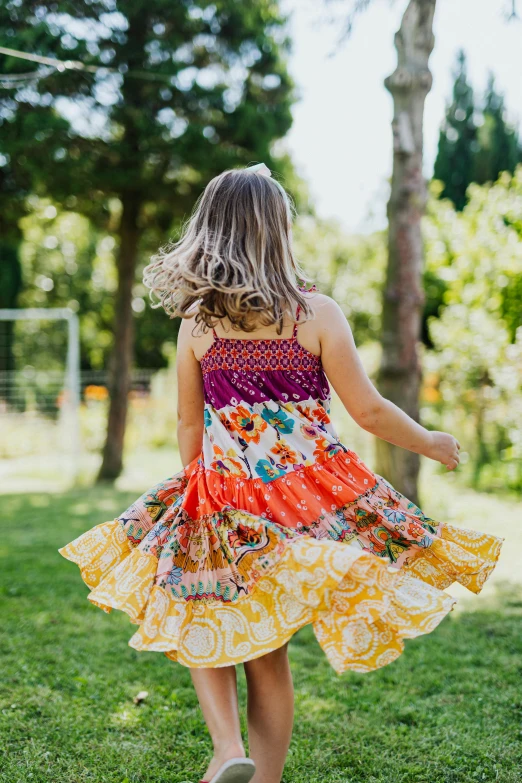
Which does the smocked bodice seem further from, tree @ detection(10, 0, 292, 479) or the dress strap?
tree @ detection(10, 0, 292, 479)

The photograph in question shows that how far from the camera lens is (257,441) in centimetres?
194

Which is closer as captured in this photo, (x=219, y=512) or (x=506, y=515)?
(x=219, y=512)

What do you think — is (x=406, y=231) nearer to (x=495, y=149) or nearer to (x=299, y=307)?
(x=299, y=307)

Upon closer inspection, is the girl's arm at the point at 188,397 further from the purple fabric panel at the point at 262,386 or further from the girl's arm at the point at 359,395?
the girl's arm at the point at 359,395

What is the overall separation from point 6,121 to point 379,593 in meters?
7.53

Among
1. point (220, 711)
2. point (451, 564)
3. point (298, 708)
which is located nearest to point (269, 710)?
point (220, 711)

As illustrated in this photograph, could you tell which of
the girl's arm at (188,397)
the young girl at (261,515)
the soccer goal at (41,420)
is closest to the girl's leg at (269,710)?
the young girl at (261,515)

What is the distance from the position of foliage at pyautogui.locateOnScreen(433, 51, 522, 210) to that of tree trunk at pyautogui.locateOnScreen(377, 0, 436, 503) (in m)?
18.3

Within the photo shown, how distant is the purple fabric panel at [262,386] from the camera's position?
1.94 metres

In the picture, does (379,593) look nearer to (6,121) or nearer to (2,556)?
(2,556)

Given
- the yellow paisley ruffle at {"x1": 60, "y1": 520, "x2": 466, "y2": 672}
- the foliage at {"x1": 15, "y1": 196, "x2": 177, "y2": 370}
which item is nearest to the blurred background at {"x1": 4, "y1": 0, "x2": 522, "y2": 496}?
the yellow paisley ruffle at {"x1": 60, "y1": 520, "x2": 466, "y2": 672}

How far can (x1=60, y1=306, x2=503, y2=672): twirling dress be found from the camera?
5.57ft

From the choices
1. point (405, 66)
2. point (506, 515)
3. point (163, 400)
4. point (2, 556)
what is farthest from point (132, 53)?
point (163, 400)

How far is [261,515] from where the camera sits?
187 cm
